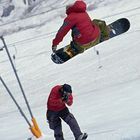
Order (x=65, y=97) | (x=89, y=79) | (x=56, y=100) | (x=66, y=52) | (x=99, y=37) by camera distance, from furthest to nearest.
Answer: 1. (x=89, y=79)
2. (x=66, y=52)
3. (x=99, y=37)
4. (x=56, y=100)
5. (x=65, y=97)

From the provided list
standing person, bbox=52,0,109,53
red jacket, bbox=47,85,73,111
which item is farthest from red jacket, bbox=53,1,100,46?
red jacket, bbox=47,85,73,111

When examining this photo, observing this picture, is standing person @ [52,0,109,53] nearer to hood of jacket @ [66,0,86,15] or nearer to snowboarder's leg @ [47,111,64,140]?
hood of jacket @ [66,0,86,15]

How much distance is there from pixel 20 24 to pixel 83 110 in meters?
13.3

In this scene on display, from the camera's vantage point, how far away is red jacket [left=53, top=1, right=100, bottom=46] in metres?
10.4

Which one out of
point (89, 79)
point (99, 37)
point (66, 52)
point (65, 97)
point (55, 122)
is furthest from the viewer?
point (89, 79)

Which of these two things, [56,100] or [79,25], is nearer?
[56,100]

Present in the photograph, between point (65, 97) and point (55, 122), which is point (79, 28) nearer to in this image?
point (65, 97)

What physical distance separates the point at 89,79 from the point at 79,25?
8.56 m

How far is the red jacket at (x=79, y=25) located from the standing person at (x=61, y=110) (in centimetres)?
86

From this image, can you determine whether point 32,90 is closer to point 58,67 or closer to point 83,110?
point 58,67

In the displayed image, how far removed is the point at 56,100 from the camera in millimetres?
10273

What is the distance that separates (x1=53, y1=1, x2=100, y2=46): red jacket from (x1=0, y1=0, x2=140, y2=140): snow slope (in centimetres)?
183

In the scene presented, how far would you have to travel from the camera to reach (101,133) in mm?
11000

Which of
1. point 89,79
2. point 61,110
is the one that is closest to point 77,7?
point 61,110
